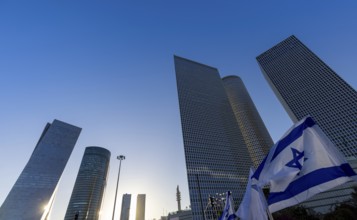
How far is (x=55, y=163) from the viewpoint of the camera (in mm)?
117062

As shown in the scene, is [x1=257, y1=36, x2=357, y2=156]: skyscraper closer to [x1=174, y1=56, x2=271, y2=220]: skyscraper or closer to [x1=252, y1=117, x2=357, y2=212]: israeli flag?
[x1=174, y1=56, x2=271, y2=220]: skyscraper

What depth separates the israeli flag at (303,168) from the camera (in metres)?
4.82

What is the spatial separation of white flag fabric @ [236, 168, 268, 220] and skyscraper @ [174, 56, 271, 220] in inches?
3749

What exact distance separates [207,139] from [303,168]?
139060mm

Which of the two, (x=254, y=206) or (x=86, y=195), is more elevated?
(x=86, y=195)

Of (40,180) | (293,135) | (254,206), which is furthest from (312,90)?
(40,180)

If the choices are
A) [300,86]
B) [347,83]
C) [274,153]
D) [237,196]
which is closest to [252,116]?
[300,86]

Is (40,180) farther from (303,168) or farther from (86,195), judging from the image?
(303,168)

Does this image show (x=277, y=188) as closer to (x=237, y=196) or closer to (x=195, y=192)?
(x=195, y=192)

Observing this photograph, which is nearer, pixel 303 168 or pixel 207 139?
pixel 303 168

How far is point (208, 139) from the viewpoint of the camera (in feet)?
466

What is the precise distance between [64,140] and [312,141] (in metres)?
149

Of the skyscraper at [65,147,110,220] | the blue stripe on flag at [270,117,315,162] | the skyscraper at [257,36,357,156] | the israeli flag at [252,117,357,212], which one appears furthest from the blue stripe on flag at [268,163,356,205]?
the skyscraper at [65,147,110,220]

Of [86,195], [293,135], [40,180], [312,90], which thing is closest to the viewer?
[293,135]
